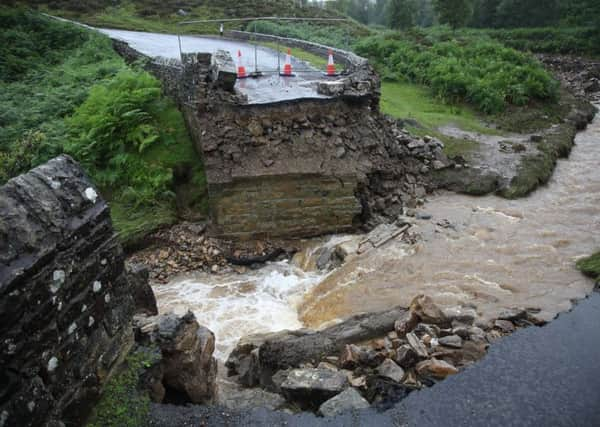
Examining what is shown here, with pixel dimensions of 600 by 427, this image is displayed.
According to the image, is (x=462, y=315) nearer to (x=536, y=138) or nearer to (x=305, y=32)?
(x=536, y=138)

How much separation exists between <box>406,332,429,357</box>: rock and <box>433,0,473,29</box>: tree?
160 feet

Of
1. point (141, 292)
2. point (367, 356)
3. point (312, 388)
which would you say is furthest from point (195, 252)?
point (312, 388)

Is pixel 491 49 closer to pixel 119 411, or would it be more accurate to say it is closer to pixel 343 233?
pixel 343 233

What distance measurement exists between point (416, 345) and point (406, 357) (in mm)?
318

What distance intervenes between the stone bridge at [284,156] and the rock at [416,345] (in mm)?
5902

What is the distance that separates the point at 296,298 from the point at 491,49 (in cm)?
2767

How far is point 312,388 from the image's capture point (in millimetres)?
5676

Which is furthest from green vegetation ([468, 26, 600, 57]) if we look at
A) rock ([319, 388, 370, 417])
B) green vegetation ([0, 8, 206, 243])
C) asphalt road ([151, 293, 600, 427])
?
rock ([319, 388, 370, 417])

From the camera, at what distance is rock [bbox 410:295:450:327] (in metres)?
7.34

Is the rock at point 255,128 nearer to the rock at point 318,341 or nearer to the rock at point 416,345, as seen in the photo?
the rock at point 318,341

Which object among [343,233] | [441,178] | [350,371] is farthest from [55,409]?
[441,178]

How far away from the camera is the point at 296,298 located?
1020 centimetres

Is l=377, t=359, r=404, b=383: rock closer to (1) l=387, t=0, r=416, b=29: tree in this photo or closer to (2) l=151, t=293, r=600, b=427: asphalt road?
(2) l=151, t=293, r=600, b=427: asphalt road

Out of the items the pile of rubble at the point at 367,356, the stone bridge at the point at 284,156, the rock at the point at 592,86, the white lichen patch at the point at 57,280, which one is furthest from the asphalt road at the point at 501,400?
the rock at the point at 592,86
